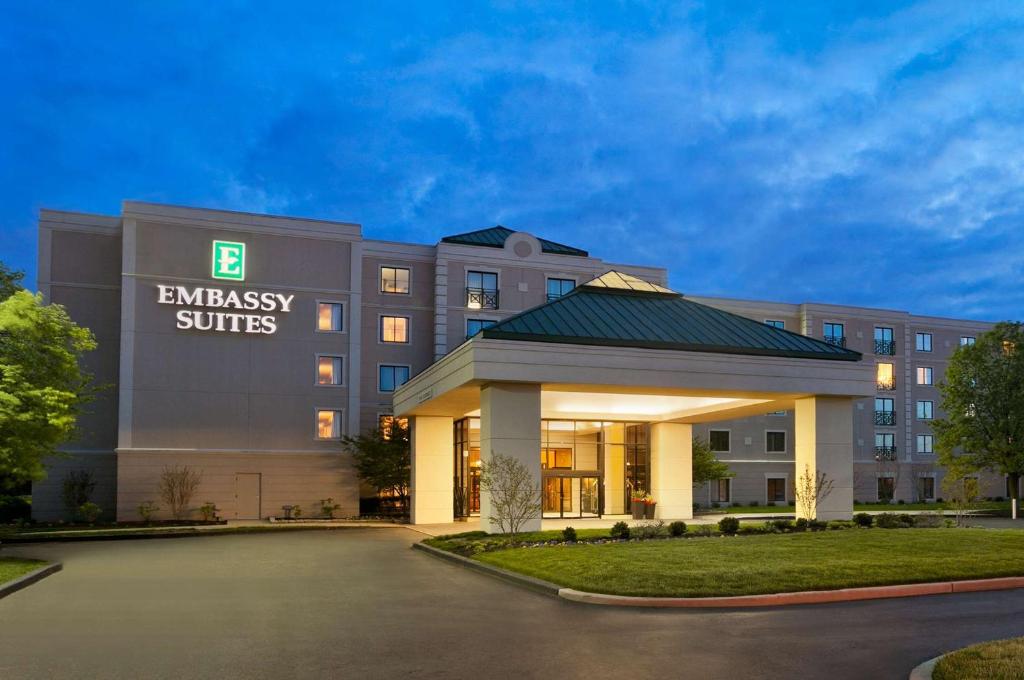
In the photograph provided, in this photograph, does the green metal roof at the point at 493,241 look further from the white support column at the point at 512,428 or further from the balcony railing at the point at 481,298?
the white support column at the point at 512,428

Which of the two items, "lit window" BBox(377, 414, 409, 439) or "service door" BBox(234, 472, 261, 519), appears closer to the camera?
"service door" BBox(234, 472, 261, 519)

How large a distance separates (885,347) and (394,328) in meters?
35.1

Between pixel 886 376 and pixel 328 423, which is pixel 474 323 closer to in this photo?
pixel 328 423

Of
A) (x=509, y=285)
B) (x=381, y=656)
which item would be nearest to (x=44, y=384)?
(x=381, y=656)

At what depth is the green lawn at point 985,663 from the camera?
833 cm

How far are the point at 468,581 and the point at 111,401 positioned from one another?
2989 centimetres

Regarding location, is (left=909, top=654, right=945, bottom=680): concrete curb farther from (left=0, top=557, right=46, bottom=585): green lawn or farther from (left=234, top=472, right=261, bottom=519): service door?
(left=234, top=472, right=261, bottom=519): service door

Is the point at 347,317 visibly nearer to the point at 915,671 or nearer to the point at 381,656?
the point at 381,656

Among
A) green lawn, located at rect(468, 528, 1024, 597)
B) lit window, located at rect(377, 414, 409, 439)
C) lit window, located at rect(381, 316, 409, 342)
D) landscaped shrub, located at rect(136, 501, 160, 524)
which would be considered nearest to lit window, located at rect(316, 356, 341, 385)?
lit window, located at rect(377, 414, 409, 439)

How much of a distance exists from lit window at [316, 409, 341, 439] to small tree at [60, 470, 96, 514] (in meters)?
10.3

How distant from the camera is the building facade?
39656mm

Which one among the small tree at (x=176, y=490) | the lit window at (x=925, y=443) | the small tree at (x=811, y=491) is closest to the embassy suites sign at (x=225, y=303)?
the small tree at (x=176, y=490)

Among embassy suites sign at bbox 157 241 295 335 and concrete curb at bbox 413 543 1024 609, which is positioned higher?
embassy suites sign at bbox 157 241 295 335

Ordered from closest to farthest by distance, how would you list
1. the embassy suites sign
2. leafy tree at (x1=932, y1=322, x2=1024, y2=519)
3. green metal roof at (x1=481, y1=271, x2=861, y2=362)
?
green metal roof at (x1=481, y1=271, x2=861, y2=362) < the embassy suites sign < leafy tree at (x1=932, y1=322, x2=1024, y2=519)
